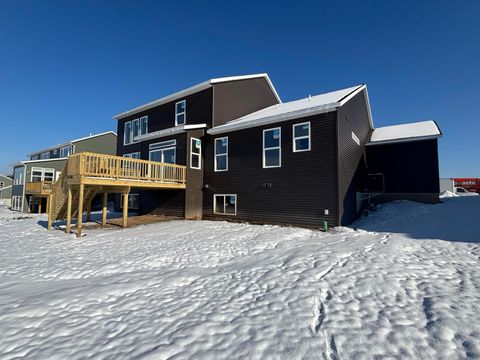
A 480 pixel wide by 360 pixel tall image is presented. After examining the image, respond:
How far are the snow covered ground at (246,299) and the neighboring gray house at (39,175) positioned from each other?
20053 millimetres

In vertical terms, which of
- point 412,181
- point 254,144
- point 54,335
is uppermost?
point 254,144

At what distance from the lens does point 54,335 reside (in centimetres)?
328

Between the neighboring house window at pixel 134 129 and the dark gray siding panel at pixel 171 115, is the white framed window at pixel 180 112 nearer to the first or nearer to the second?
the dark gray siding panel at pixel 171 115

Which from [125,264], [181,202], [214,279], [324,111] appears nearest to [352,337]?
[214,279]

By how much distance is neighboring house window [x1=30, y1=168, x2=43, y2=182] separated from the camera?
25513mm

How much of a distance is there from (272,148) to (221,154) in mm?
3409

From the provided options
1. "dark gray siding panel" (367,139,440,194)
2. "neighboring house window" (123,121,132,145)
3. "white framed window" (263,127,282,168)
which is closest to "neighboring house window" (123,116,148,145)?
"neighboring house window" (123,121,132,145)

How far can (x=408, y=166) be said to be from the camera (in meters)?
14.4

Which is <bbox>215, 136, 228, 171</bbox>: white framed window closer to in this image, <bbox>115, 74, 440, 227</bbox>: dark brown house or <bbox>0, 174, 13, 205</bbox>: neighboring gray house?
<bbox>115, 74, 440, 227</bbox>: dark brown house

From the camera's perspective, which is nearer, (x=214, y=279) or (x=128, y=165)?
(x=214, y=279)

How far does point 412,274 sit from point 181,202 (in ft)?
37.8

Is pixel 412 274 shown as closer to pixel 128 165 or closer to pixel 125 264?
pixel 125 264

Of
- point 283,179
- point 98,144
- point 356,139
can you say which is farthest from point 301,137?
point 98,144

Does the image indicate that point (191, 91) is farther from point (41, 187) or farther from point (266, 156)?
point (41, 187)
